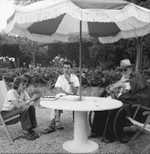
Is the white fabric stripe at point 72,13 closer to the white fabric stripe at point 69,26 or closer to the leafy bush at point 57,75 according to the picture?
the white fabric stripe at point 69,26

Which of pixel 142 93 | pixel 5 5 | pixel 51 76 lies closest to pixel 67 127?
pixel 142 93

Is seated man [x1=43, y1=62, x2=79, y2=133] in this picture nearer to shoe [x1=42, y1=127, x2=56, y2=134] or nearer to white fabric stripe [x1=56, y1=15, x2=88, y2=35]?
shoe [x1=42, y1=127, x2=56, y2=134]

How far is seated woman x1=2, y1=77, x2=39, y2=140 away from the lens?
3955mm

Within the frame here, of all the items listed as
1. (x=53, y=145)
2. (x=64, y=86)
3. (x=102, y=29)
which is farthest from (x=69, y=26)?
(x=53, y=145)

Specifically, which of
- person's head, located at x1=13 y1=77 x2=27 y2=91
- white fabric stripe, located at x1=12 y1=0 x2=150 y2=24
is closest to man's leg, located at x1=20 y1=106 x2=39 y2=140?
person's head, located at x1=13 y1=77 x2=27 y2=91

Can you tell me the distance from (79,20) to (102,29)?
0.50m

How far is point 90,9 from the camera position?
276 centimetres

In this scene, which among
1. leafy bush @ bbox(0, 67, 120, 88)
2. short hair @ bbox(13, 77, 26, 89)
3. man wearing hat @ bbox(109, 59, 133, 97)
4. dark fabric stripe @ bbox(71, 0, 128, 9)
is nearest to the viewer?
dark fabric stripe @ bbox(71, 0, 128, 9)

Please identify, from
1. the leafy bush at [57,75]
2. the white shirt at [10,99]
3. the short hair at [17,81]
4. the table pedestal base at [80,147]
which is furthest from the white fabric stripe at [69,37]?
the leafy bush at [57,75]

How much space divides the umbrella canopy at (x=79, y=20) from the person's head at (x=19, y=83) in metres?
0.83

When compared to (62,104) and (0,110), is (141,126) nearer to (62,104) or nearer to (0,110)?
(62,104)

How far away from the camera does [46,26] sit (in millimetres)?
4609

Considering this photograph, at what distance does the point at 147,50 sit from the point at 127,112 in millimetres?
10855

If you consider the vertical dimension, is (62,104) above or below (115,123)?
above
